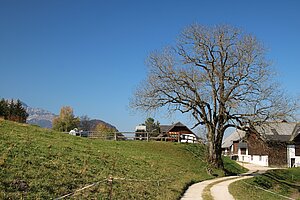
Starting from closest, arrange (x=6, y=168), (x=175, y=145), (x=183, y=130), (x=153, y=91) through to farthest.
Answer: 1. (x=6, y=168)
2. (x=153, y=91)
3. (x=175, y=145)
4. (x=183, y=130)

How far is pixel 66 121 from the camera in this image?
324 ft

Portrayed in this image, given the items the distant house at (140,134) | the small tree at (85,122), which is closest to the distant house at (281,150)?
the distant house at (140,134)

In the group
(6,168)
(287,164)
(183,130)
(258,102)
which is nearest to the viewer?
(6,168)

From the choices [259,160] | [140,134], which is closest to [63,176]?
[140,134]

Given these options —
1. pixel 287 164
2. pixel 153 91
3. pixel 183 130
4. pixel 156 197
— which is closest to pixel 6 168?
pixel 156 197

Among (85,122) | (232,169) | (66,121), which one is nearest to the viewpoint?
(232,169)

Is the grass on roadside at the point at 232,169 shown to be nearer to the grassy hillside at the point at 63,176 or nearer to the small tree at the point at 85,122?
the grassy hillside at the point at 63,176

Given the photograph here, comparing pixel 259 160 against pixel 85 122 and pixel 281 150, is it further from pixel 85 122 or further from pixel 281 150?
pixel 85 122

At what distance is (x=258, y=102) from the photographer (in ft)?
105

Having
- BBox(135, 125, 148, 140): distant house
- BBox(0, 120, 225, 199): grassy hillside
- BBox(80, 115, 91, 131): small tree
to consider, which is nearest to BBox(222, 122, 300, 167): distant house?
BBox(135, 125, 148, 140): distant house

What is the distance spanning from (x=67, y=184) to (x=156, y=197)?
4.27 meters

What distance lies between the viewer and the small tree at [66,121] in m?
93.5

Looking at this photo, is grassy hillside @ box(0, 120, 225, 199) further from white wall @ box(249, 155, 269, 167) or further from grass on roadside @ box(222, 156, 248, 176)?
white wall @ box(249, 155, 269, 167)

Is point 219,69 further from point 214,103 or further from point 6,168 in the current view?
point 6,168
